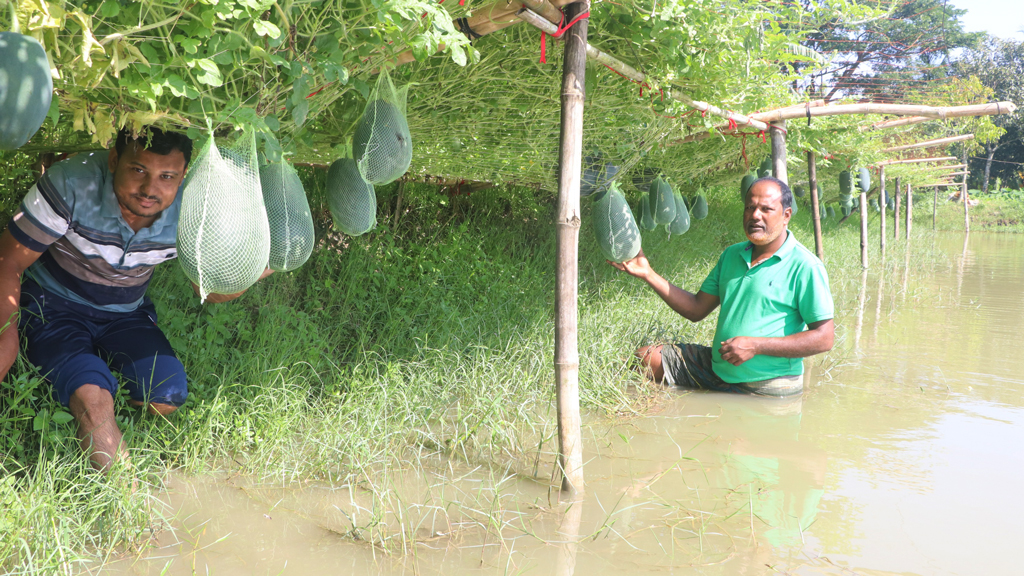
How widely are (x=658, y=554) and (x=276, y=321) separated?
92.5 inches

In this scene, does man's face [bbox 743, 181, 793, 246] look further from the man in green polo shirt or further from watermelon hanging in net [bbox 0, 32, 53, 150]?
watermelon hanging in net [bbox 0, 32, 53, 150]

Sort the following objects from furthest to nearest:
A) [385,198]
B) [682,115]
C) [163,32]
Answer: [385,198] → [682,115] → [163,32]

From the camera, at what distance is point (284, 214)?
2350mm

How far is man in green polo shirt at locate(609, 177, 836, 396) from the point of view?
371cm

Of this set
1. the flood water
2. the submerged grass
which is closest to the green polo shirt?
the flood water

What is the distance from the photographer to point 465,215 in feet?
21.0

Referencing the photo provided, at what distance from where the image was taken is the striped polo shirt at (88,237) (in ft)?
7.73

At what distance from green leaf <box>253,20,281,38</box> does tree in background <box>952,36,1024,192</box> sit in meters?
34.9

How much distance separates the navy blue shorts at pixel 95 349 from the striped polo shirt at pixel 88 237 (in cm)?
6

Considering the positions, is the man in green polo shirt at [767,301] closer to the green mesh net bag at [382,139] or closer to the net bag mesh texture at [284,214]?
the green mesh net bag at [382,139]

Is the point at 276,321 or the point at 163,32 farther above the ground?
the point at 163,32

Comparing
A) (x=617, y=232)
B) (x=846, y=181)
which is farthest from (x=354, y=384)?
(x=846, y=181)

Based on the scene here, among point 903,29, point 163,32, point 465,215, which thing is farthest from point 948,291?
point 903,29

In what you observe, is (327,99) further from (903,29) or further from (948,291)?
(903,29)
